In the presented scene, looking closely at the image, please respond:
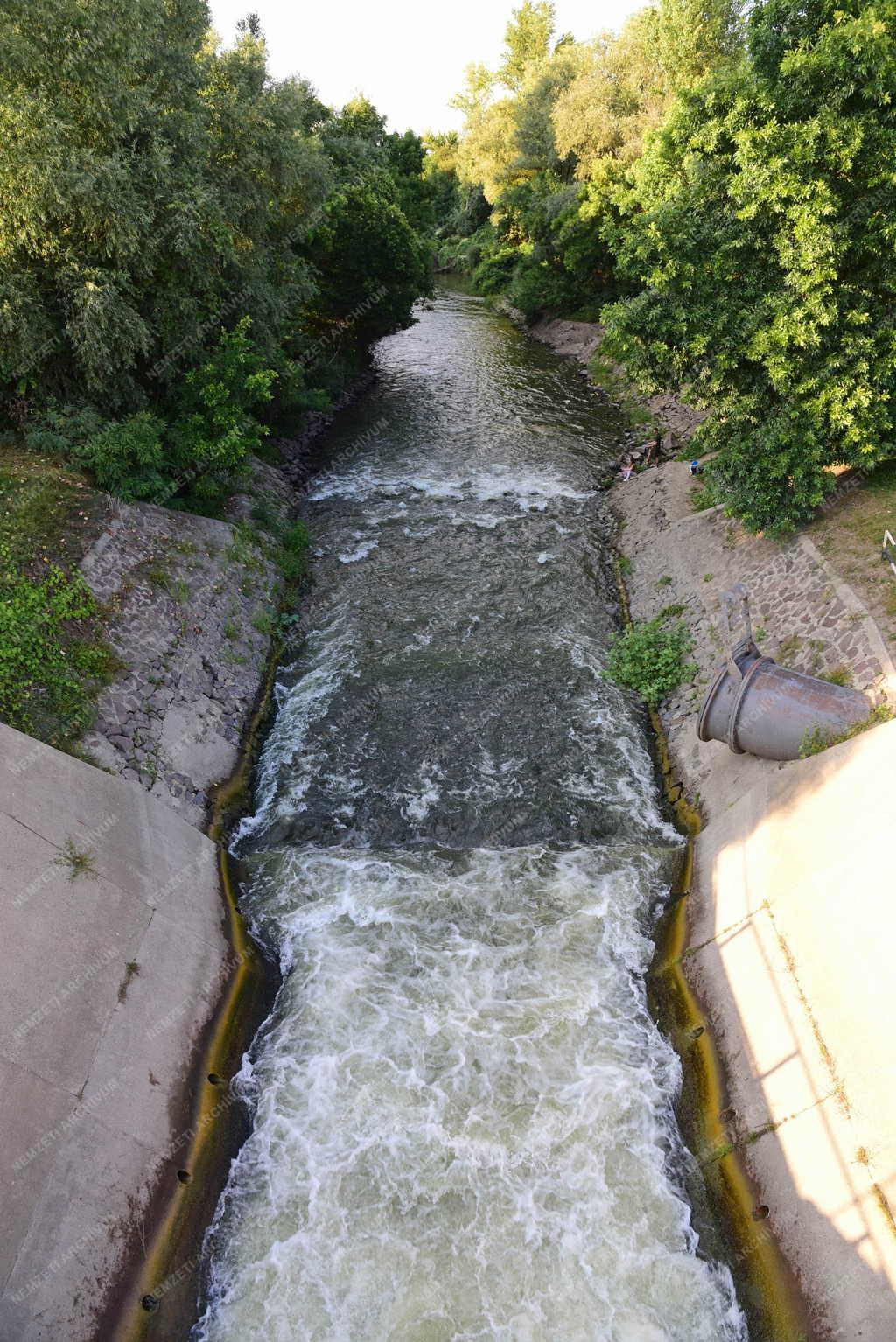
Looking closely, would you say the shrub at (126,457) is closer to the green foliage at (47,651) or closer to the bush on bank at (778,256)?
the green foliage at (47,651)

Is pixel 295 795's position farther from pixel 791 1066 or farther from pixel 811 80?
pixel 811 80

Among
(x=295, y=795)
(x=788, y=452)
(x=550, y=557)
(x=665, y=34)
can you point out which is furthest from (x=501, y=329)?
(x=295, y=795)

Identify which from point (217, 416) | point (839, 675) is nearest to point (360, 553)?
point (217, 416)

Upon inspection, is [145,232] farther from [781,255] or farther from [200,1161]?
[200,1161]

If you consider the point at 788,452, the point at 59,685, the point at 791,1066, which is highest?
the point at 59,685

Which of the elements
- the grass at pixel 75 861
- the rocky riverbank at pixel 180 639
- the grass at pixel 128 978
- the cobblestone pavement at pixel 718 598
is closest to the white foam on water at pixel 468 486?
the cobblestone pavement at pixel 718 598

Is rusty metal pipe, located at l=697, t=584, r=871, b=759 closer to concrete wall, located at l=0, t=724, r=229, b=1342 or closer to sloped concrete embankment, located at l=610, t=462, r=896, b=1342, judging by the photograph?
sloped concrete embankment, located at l=610, t=462, r=896, b=1342
